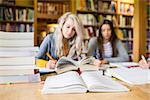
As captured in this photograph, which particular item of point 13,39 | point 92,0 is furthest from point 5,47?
point 92,0

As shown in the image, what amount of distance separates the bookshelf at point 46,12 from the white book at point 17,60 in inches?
105

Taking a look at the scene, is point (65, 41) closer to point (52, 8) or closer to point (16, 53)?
point (16, 53)

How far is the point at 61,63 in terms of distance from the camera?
4.17 feet

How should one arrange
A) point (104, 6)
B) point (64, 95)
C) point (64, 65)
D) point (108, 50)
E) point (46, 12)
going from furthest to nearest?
point (104, 6), point (46, 12), point (108, 50), point (64, 65), point (64, 95)

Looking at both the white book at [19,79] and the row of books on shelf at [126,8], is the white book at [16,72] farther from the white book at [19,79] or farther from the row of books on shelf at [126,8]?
the row of books on shelf at [126,8]

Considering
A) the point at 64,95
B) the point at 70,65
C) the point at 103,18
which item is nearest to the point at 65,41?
the point at 70,65

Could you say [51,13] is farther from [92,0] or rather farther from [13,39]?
[13,39]

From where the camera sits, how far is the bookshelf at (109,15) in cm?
406

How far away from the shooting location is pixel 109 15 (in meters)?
4.33

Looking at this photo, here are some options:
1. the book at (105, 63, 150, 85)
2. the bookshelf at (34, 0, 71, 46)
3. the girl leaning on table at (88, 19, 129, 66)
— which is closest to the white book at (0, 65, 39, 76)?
the book at (105, 63, 150, 85)

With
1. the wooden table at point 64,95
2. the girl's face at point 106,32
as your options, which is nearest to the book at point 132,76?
the wooden table at point 64,95

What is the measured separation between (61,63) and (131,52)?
3490 millimetres

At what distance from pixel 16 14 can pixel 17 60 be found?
284cm

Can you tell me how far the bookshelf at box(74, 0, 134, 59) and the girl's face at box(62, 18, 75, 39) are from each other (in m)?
1.51
